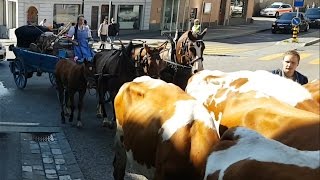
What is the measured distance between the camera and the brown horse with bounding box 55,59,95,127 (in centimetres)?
987

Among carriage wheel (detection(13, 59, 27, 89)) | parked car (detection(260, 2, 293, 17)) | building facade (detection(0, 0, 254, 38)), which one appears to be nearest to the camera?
carriage wheel (detection(13, 59, 27, 89))

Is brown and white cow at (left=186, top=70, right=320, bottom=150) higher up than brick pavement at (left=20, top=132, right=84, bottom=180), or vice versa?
brown and white cow at (left=186, top=70, right=320, bottom=150)

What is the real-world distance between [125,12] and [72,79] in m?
21.2

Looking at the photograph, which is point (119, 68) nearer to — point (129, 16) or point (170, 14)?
point (129, 16)

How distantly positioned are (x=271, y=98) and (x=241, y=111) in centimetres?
39

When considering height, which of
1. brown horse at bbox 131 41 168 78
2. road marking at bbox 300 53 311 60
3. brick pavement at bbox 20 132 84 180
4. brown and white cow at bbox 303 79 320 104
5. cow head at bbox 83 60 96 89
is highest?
brown and white cow at bbox 303 79 320 104

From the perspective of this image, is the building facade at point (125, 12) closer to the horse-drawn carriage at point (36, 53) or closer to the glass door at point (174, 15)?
the glass door at point (174, 15)

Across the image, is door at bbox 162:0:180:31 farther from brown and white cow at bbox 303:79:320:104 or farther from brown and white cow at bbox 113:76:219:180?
brown and white cow at bbox 303:79:320:104

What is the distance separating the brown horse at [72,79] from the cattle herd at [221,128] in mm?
3542

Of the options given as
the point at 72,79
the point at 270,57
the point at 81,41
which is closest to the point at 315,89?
the point at 72,79

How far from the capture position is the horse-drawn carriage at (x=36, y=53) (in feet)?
40.3

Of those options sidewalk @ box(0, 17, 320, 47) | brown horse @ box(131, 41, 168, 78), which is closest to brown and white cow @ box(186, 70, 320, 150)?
brown horse @ box(131, 41, 168, 78)

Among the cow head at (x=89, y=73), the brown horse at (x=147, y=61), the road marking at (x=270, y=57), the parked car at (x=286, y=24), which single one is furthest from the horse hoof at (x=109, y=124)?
the parked car at (x=286, y=24)

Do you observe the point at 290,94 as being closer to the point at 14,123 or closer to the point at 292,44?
the point at 14,123
